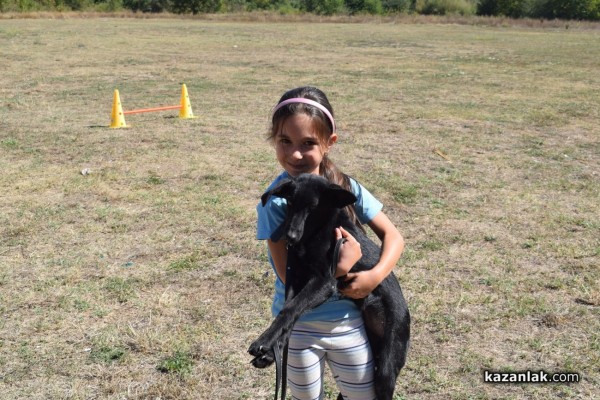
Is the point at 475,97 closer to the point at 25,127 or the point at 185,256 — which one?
the point at 25,127

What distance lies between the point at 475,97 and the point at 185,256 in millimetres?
11000

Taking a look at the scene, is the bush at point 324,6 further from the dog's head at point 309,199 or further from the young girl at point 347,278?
the dog's head at point 309,199

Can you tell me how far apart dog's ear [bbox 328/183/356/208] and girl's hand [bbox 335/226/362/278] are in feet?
0.40

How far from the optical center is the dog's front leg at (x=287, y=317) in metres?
1.95

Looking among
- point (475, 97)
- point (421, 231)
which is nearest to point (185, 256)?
point (421, 231)

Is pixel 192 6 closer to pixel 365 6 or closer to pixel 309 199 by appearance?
pixel 365 6

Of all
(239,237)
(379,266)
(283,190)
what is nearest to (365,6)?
(239,237)

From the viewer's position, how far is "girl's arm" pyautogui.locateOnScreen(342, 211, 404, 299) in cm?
225

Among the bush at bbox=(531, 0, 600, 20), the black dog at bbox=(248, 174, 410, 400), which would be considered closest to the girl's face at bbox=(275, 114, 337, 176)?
the black dog at bbox=(248, 174, 410, 400)

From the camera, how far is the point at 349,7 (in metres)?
77.6

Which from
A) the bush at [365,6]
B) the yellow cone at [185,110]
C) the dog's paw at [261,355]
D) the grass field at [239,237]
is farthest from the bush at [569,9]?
the dog's paw at [261,355]

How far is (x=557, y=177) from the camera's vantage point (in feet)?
26.2

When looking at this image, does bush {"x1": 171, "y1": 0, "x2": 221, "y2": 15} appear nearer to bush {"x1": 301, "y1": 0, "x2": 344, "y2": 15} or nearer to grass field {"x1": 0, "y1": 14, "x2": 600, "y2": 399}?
bush {"x1": 301, "y1": 0, "x2": 344, "y2": 15}

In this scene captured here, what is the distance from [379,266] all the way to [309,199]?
41cm
